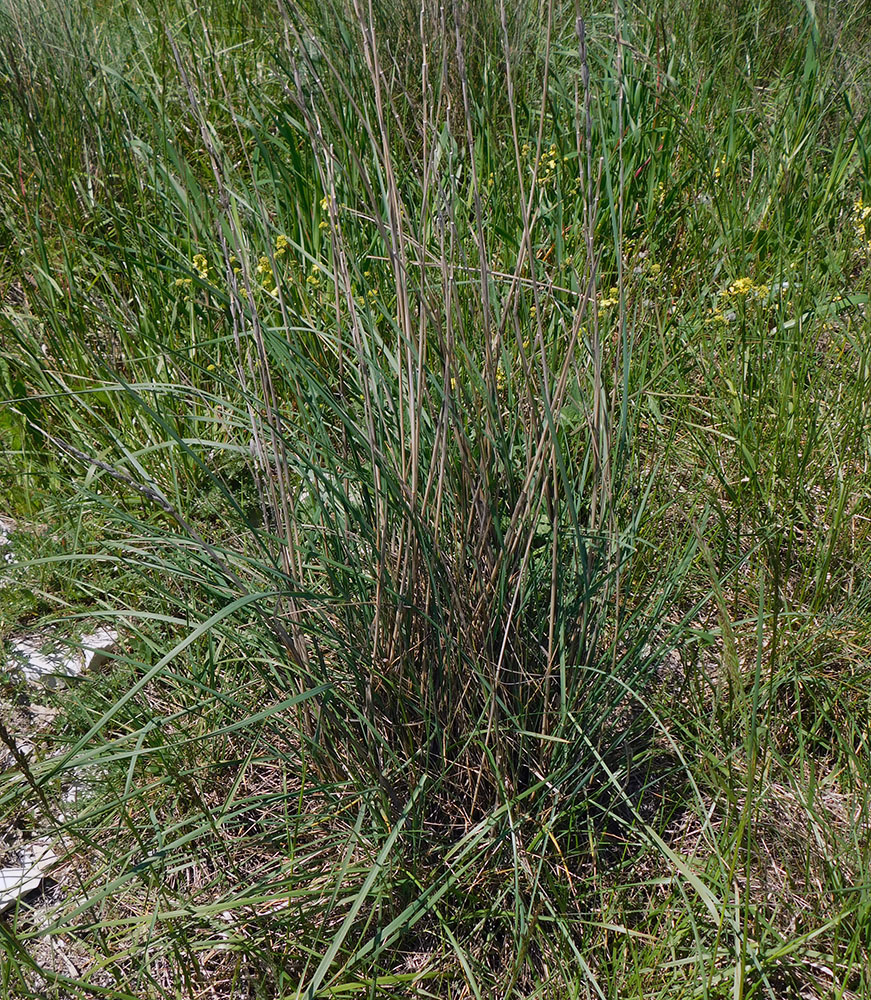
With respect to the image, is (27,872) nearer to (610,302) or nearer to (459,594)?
(459,594)

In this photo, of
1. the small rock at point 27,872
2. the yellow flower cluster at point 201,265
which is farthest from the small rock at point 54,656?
the yellow flower cluster at point 201,265

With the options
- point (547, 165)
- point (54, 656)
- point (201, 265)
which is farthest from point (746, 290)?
point (54, 656)

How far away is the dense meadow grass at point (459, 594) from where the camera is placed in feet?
4.08

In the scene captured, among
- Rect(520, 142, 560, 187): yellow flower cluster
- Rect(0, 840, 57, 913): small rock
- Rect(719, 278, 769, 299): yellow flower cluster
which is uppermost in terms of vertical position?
Rect(520, 142, 560, 187): yellow flower cluster

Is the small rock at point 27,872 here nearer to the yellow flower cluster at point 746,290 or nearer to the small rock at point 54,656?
the small rock at point 54,656

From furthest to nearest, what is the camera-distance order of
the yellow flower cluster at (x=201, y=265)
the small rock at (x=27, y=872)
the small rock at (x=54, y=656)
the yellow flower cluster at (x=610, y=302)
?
the yellow flower cluster at (x=201, y=265) → the yellow flower cluster at (x=610, y=302) → the small rock at (x=54, y=656) → the small rock at (x=27, y=872)

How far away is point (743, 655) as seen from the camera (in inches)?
67.5

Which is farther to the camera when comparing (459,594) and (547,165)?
(547,165)

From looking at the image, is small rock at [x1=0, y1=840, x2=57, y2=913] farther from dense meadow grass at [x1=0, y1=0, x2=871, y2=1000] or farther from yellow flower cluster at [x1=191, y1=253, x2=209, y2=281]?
yellow flower cluster at [x1=191, y1=253, x2=209, y2=281]

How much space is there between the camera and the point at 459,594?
54.1 inches

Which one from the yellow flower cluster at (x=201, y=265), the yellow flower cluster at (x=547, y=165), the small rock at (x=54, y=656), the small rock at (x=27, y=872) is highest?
the yellow flower cluster at (x=547, y=165)

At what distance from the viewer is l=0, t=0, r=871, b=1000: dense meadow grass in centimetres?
124

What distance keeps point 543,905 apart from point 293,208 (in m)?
1.97

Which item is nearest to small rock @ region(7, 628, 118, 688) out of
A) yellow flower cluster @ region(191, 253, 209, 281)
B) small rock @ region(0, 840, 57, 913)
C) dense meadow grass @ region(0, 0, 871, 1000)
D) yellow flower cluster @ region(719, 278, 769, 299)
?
dense meadow grass @ region(0, 0, 871, 1000)
